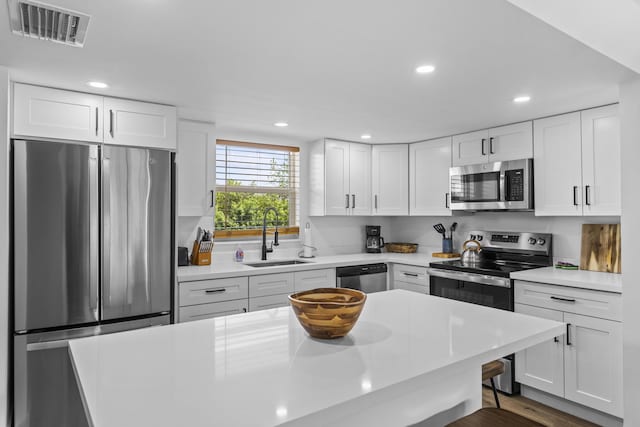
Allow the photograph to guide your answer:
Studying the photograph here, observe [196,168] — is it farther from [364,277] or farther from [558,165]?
[558,165]

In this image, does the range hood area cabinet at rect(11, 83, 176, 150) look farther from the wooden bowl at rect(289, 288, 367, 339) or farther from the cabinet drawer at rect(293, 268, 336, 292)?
the wooden bowl at rect(289, 288, 367, 339)

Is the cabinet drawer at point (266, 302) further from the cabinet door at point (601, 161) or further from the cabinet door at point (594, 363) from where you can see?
the cabinet door at point (601, 161)

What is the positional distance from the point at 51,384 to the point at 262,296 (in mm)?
1506

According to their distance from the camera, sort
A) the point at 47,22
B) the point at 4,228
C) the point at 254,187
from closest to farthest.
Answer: the point at 47,22 → the point at 4,228 → the point at 254,187

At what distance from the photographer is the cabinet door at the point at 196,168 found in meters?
3.30

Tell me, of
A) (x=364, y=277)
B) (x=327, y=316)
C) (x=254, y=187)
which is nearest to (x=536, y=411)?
(x=364, y=277)

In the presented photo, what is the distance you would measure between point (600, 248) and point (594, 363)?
3.03 feet

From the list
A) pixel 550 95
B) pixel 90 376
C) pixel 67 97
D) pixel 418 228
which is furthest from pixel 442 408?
pixel 418 228

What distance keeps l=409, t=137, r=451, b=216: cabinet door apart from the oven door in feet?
2.50

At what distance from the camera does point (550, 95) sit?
8.66 ft

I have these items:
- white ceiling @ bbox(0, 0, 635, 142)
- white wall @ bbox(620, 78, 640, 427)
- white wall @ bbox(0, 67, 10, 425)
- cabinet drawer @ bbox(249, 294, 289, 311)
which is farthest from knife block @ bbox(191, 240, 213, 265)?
white wall @ bbox(620, 78, 640, 427)

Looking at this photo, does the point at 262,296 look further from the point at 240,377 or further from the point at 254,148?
the point at 240,377

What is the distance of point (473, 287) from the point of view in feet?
10.7

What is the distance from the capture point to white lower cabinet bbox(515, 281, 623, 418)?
2508 mm
